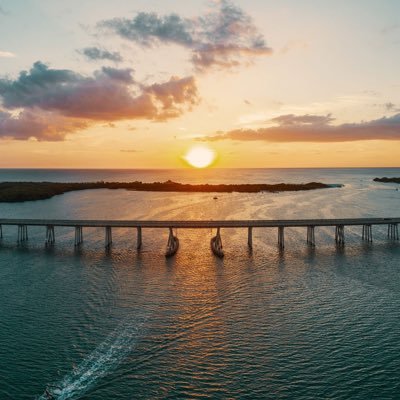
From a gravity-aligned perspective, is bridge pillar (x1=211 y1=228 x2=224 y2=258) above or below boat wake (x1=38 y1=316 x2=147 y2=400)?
above

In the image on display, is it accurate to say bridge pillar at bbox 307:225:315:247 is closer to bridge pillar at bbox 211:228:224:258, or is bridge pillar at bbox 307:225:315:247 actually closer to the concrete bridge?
the concrete bridge

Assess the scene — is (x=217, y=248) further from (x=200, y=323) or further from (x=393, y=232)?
(x=393, y=232)

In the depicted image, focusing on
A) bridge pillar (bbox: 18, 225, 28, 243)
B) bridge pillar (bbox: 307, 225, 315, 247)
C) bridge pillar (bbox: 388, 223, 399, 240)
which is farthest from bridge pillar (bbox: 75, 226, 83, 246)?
bridge pillar (bbox: 388, 223, 399, 240)

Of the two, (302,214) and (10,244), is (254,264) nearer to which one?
(10,244)

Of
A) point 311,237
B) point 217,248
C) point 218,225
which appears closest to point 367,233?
point 311,237

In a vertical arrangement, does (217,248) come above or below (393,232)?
below

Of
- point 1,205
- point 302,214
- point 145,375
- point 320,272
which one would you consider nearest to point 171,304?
point 145,375

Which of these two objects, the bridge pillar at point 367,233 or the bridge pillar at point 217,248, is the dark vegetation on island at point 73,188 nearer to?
the bridge pillar at point 217,248
